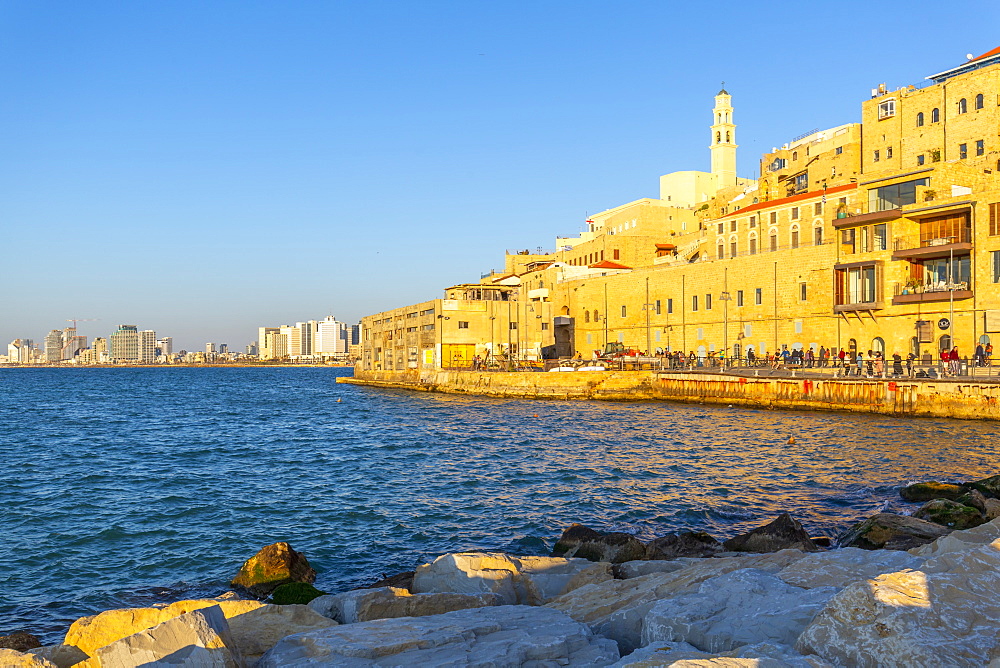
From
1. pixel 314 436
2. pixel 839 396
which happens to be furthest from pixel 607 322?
pixel 314 436

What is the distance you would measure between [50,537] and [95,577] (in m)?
3.76

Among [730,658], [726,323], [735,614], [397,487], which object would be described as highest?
[726,323]

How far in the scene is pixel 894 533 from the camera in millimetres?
11969

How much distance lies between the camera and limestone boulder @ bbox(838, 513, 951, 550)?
11.7m

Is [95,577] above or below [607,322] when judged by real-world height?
below

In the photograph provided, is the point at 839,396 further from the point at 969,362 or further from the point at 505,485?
the point at 505,485

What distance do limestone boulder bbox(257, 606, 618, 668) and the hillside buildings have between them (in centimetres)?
3894

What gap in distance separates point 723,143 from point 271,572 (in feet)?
289

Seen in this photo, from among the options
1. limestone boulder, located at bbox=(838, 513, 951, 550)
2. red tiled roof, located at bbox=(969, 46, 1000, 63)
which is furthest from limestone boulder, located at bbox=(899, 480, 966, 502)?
red tiled roof, located at bbox=(969, 46, 1000, 63)

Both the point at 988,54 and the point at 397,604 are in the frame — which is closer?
the point at 397,604

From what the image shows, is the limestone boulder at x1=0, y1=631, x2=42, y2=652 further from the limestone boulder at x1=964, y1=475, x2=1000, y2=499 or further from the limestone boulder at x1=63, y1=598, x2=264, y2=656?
the limestone boulder at x1=964, y1=475, x2=1000, y2=499

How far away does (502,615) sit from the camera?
6859 mm

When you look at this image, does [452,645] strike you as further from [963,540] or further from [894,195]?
[894,195]

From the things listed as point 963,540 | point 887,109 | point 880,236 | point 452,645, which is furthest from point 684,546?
point 887,109
